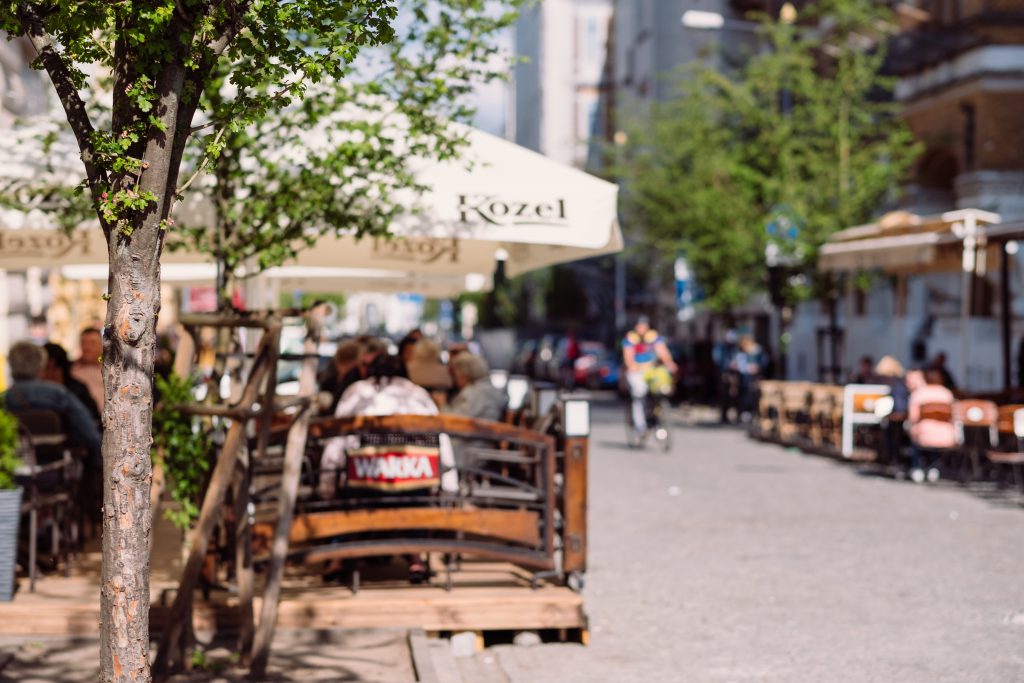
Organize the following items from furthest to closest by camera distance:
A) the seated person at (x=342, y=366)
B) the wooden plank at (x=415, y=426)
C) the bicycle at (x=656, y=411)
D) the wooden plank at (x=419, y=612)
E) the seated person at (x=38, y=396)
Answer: the bicycle at (x=656, y=411) → the seated person at (x=342, y=366) → the seated person at (x=38, y=396) → the wooden plank at (x=415, y=426) → the wooden plank at (x=419, y=612)

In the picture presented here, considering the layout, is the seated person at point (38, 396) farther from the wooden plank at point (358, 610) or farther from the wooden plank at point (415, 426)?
the wooden plank at point (415, 426)

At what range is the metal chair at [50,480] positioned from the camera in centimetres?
939

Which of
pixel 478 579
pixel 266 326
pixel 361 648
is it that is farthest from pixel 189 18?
pixel 478 579

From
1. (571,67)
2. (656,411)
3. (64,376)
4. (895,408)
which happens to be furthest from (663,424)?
(571,67)

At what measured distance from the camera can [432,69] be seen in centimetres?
941

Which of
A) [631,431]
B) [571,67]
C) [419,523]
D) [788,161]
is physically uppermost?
[571,67]

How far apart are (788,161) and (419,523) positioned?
22.9m

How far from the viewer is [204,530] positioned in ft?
24.8

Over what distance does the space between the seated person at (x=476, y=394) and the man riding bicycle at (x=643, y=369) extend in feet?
37.6

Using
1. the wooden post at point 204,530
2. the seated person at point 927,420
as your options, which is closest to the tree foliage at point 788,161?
the seated person at point 927,420

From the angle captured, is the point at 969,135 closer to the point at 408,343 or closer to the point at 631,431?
the point at 631,431

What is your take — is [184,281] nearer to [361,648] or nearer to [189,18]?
[361,648]

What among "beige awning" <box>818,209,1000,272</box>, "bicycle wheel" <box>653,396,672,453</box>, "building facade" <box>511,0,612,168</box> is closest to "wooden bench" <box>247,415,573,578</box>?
"beige awning" <box>818,209,1000,272</box>

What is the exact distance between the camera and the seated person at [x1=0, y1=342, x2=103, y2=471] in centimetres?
1049
